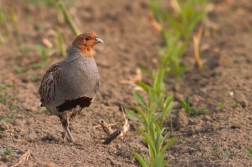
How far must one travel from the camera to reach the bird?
487 centimetres

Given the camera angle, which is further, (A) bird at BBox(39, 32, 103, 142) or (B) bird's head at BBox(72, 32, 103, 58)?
(B) bird's head at BBox(72, 32, 103, 58)

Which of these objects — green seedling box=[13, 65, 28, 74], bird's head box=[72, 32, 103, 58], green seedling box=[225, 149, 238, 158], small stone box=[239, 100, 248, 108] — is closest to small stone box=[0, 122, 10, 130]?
bird's head box=[72, 32, 103, 58]

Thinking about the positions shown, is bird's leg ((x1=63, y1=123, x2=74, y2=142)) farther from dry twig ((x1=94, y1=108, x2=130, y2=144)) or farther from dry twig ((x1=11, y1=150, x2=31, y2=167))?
dry twig ((x1=11, y1=150, x2=31, y2=167))

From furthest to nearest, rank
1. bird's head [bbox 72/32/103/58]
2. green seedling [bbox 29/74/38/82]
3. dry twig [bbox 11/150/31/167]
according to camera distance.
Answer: green seedling [bbox 29/74/38/82], bird's head [bbox 72/32/103/58], dry twig [bbox 11/150/31/167]

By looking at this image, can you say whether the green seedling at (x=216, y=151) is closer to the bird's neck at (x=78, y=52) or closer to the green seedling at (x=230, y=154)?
the green seedling at (x=230, y=154)

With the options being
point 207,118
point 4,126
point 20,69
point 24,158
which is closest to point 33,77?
point 20,69

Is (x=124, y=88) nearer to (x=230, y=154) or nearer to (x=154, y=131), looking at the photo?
(x=154, y=131)

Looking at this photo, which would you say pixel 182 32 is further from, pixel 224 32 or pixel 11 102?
pixel 11 102

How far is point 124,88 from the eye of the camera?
6855 millimetres

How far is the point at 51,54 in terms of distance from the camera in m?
7.68

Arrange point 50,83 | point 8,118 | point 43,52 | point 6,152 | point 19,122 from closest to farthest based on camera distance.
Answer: point 6,152 → point 50,83 → point 19,122 → point 8,118 → point 43,52

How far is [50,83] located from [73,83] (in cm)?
29

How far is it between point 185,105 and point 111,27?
12.3 feet

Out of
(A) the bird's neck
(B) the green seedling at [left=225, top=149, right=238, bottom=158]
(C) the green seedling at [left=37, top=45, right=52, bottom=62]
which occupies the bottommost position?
(B) the green seedling at [left=225, top=149, right=238, bottom=158]
